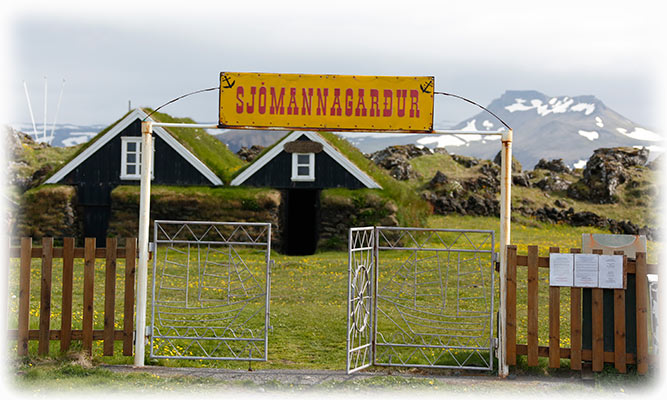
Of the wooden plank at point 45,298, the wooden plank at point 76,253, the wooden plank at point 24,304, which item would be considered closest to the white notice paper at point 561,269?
the wooden plank at point 76,253

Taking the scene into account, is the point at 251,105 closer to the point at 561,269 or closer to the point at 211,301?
the point at 561,269

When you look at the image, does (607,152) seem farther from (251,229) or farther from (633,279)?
(633,279)

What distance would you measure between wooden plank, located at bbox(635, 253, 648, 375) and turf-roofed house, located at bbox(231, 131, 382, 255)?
21120 millimetres

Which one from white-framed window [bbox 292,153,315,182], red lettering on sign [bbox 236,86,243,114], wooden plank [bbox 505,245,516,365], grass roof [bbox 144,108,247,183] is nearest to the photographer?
wooden plank [bbox 505,245,516,365]

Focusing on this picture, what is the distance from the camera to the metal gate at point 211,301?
10805 mm

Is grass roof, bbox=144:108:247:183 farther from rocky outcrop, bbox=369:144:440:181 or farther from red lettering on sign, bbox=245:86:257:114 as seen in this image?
red lettering on sign, bbox=245:86:257:114

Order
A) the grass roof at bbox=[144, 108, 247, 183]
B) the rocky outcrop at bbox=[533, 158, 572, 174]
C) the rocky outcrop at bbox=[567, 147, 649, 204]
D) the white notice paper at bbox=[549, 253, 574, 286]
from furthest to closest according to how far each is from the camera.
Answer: the rocky outcrop at bbox=[533, 158, 572, 174] < the rocky outcrop at bbox=[567, 147, 649, 204] < the grass roof at bbox=[144, 108, 247, 183] < the white notice paper at bbox=[549, 253, 574, 286]

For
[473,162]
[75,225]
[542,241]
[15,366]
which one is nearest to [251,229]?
[75,225]

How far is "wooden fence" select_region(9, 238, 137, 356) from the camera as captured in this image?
34.2ft

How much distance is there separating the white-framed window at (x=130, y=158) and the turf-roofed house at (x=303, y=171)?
460 centimetres

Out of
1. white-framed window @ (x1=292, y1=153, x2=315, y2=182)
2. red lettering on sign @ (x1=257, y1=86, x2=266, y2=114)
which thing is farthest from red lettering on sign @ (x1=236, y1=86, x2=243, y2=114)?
white-framed window @ (x1=292, y1=153, x2=315, y2=182)

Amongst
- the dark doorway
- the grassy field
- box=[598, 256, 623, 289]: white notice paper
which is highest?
the dark doorway

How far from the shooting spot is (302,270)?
23.9 metres

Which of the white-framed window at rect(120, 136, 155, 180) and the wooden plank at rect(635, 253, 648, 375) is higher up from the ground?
the white-framed window at rect(120, 136, 155, 180)
